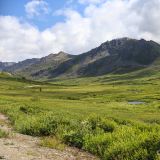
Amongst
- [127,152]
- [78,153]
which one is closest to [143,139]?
[127,152]

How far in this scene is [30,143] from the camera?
2848 centimetres

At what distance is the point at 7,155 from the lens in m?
22.4

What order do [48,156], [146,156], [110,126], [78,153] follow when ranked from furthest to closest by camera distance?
[110,126] → [78,153] → [48,156] → [146,156]

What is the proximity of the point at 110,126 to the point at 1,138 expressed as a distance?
25.8ft

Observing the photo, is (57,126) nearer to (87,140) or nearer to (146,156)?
(87,140)

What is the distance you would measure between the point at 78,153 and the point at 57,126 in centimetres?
840

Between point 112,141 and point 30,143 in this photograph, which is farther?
point 30,143

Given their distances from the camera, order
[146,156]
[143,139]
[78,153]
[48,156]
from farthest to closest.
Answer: [78,153], [48,156], [143,139], [146,156]

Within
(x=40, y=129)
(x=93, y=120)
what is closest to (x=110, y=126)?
(x=93, y=120)

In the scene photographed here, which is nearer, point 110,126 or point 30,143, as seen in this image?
point 30,143

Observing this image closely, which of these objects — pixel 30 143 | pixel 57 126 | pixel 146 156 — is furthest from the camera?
pixel 57 126

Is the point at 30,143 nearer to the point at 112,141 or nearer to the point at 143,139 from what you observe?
the point at 112,141

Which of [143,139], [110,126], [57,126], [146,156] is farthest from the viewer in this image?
[57,126]

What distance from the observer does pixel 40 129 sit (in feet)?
110
